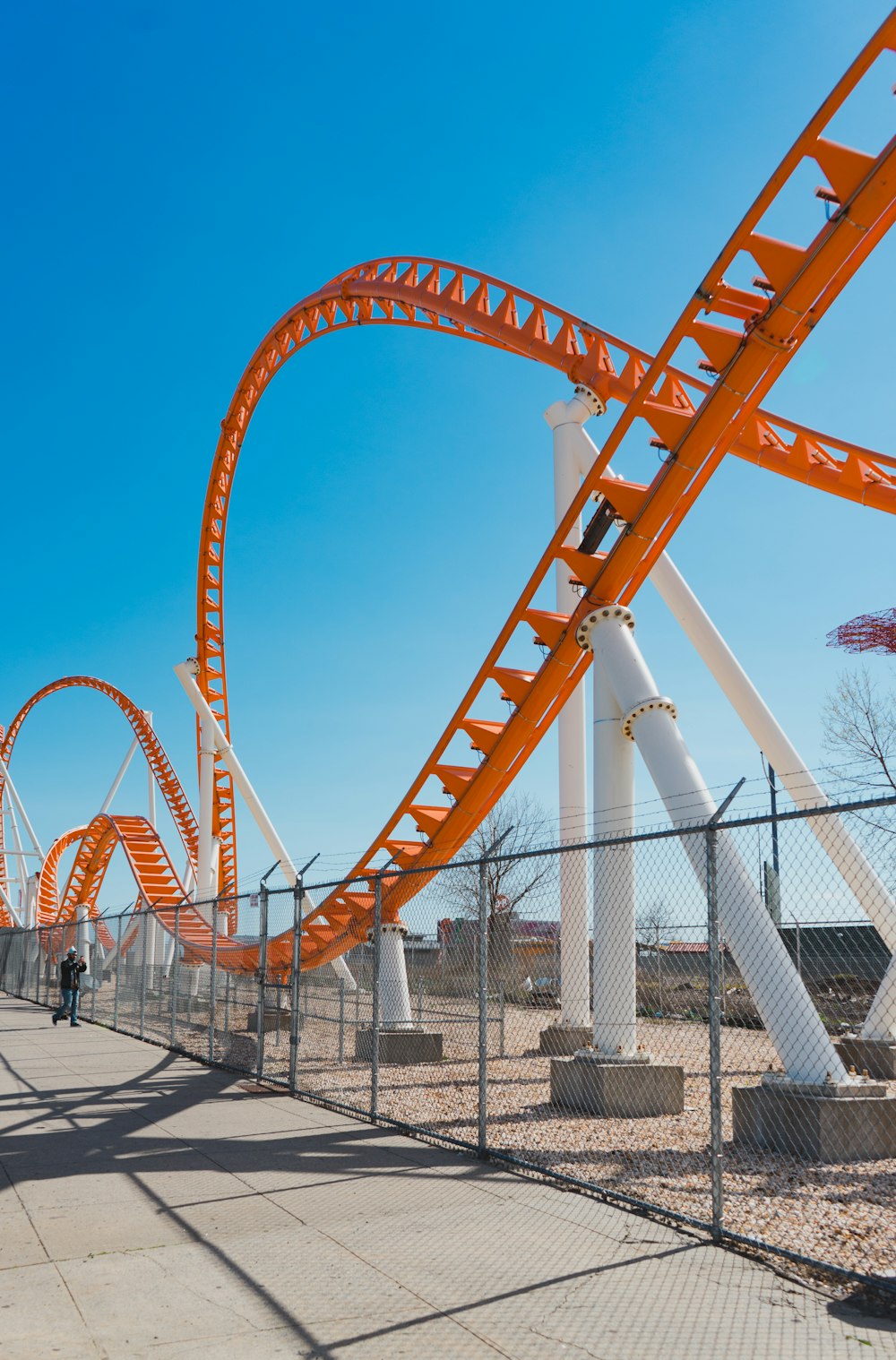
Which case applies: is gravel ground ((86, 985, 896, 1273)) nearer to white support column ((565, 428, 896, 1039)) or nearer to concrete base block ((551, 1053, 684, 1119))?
concrete base block ((551, 1053, 684, 1119))

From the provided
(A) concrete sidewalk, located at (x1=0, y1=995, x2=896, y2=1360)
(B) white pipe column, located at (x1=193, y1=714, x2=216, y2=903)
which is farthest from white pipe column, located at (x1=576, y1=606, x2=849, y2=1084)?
(B) white pipe column, located at (x1=193, y1=714, x2=216, y2=903)

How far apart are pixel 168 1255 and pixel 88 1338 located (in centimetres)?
112

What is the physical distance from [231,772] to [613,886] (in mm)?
13806

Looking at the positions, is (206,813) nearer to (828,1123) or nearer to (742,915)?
(742,915)

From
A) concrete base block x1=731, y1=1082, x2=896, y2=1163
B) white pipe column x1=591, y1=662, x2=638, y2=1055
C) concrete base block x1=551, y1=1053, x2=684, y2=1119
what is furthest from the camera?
white pipe column x1=591, y1=662, x2=638, y2=1055

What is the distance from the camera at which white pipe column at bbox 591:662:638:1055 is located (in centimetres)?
1026

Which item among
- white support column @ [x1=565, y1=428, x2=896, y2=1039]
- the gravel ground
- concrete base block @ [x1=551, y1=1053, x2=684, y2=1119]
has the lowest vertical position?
the gravel ground

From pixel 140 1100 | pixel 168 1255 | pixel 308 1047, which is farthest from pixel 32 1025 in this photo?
pixel 168 1255

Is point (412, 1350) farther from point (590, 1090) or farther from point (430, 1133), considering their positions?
point (590, 1090)

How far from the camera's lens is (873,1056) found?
1144 centimetres

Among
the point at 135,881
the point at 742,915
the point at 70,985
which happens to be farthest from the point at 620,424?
the point at 135,881

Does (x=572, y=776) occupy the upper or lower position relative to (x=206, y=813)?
lower

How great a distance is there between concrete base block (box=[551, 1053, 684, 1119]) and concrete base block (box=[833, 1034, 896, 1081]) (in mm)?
2566

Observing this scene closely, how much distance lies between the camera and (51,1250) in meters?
5.58
